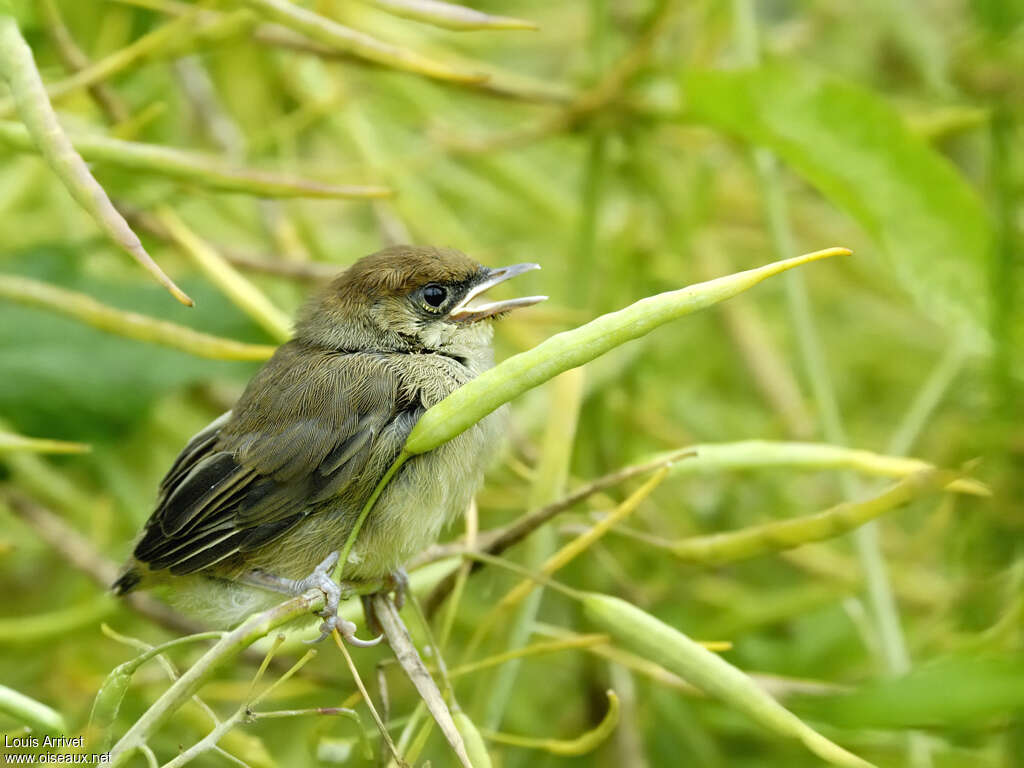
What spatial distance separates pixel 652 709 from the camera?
308 cm

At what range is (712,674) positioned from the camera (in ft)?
5.76

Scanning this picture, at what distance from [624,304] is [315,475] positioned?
141 cm

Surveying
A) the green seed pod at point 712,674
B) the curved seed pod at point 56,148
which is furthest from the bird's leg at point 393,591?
the curved seed pod at point 56,148

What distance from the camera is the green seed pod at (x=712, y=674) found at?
1703 mm

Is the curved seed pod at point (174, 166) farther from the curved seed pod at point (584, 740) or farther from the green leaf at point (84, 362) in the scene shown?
the curved seed pod at point (584, 740)

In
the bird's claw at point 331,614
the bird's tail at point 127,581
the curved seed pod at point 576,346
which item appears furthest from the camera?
the bird's tail at point 127,581

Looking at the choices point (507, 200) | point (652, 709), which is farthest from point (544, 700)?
point (507, 200)

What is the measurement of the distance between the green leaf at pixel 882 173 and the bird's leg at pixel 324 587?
142 cm

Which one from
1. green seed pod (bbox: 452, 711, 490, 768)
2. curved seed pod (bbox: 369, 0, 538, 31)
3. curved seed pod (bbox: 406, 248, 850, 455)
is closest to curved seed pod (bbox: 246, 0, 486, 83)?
curved seed pod (bbox: 369, 0, 538, 31)

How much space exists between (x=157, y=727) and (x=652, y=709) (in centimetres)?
178

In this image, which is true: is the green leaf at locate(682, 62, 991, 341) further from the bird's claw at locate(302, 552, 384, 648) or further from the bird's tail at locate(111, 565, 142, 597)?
the bird's tail at locate(111, 565, 142, 597)

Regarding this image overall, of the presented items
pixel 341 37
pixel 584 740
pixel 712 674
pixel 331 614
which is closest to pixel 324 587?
pixel 331 614

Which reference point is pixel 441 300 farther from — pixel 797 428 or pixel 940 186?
pixel 797 428

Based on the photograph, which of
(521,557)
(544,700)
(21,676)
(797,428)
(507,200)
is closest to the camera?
(521,557)
